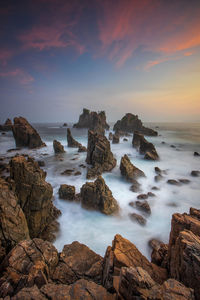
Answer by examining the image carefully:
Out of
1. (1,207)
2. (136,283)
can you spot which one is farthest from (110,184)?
(136,283)

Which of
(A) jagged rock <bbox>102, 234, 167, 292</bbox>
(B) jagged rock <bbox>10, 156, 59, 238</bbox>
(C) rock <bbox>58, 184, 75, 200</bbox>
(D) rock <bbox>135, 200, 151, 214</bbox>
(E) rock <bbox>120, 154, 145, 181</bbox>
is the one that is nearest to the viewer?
(A) jagged rock <bbox>102, 234, 167, 292</bbox>

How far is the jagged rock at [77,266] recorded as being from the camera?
13.8 feet

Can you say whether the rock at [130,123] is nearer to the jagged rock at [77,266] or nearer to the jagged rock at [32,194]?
the jagged rock at [32,194]

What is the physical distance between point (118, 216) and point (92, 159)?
11822 mm

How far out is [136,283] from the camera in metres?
2.78

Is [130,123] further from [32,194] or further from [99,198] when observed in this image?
[32,194]

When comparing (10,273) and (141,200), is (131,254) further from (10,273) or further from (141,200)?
(141,200)

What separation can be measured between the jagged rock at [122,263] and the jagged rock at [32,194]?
489cm

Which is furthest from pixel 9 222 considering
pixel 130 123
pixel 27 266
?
pixel 130 123

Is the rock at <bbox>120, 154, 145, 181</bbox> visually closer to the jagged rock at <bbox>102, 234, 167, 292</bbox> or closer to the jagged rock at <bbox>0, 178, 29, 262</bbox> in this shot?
the jagged rock at <bbox>102, 234, 167, 292</bbox>

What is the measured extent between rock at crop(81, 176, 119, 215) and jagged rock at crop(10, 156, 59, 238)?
4242mm

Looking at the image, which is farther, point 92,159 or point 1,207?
point 92,159

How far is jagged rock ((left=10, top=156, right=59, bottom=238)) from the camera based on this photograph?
7.32 meters

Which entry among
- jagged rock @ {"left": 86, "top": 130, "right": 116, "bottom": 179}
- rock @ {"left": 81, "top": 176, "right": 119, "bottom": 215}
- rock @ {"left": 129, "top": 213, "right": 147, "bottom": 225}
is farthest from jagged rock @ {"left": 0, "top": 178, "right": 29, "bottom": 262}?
jagged rock @ {"left": 86, "top": 130, "right": 116, "bottom": 179}
